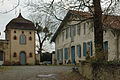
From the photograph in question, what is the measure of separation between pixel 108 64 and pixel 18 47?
1197 inches

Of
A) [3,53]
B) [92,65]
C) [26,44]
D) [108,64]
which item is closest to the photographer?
[108,64]

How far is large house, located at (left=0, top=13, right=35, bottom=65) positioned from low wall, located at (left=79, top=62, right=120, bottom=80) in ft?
85.9

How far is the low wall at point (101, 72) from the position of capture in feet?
24.2

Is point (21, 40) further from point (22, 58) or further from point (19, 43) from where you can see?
point (22, 58)

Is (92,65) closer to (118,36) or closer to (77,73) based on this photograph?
(77,73)

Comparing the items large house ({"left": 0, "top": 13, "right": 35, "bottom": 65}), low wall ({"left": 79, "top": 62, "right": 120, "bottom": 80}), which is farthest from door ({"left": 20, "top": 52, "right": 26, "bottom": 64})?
low wall ({"left": 79, "top": 62, "right": 120, "bottom": 80})

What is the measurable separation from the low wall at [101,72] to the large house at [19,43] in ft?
85.9

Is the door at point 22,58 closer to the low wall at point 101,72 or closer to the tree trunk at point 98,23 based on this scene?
the low wall at point 101,72

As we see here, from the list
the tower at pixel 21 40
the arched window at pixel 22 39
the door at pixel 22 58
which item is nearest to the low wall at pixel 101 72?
the tower at pixel 21 40

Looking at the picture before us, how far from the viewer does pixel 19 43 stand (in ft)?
122

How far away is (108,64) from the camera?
26.3 feet

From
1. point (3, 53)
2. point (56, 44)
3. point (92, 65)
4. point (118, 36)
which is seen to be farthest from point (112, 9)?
point (3, 53)

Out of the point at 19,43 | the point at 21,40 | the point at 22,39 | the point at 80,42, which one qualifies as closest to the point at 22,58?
the point at 19,43

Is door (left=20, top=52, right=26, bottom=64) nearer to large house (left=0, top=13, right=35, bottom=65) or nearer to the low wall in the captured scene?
large house (left=0, top=13, right=35, bottom=65)
